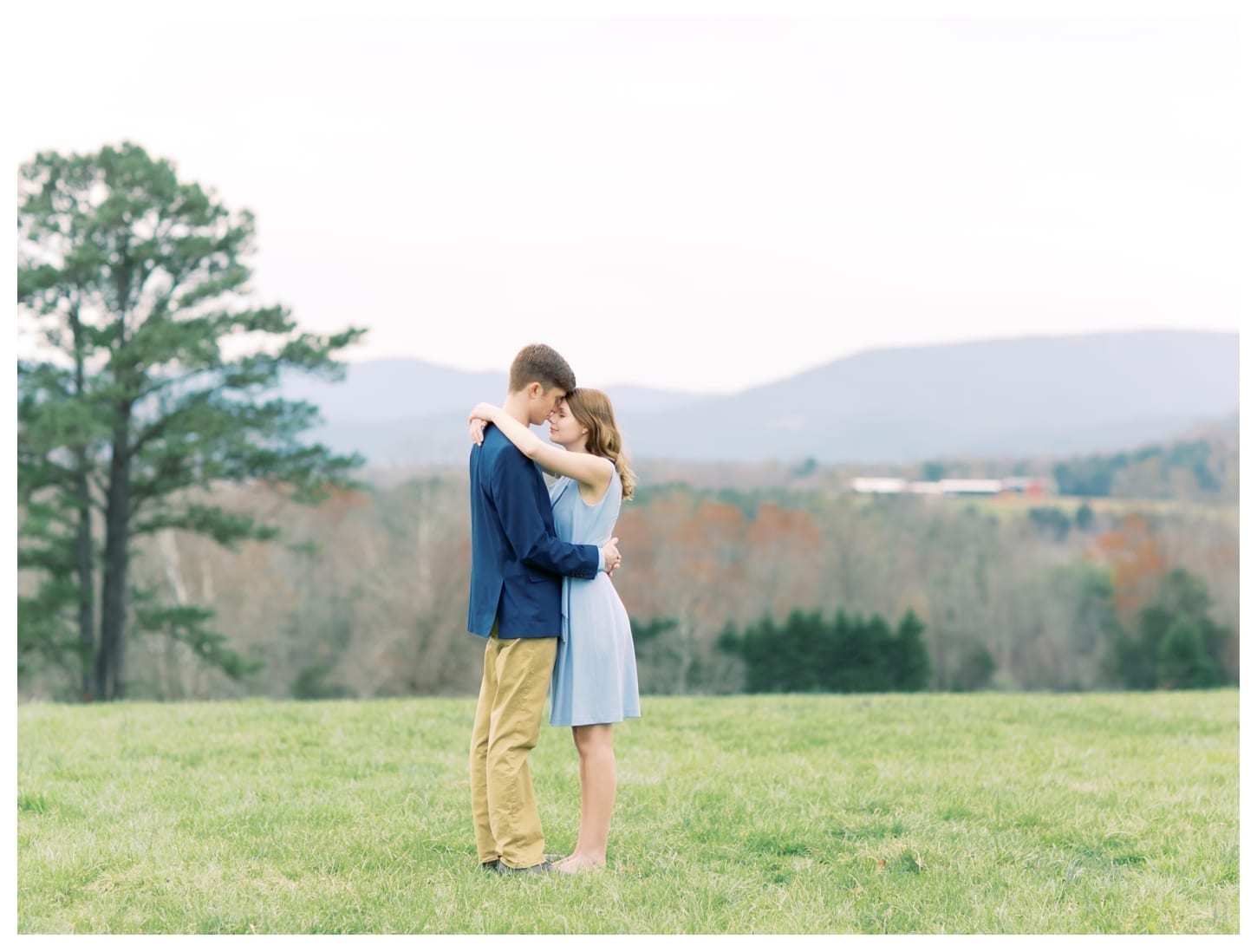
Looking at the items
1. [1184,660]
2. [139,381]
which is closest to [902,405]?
[1184,660]

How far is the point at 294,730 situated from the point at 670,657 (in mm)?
30966

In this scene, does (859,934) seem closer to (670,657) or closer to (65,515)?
(65,515)

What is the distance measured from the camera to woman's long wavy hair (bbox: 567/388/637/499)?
521 centimetres

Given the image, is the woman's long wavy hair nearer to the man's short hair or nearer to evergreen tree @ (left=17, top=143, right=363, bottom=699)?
the man's short hair

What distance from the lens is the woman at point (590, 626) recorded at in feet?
17.1

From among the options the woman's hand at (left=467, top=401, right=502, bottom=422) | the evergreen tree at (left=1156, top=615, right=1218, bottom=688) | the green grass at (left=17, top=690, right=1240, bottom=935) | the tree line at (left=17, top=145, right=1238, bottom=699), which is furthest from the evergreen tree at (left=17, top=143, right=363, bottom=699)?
the evergreen tree at (left=1156, top=615, right=1218, bottom=688)

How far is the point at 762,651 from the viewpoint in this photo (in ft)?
121

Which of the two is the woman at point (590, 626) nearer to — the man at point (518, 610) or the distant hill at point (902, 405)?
the man at point (518, 610)

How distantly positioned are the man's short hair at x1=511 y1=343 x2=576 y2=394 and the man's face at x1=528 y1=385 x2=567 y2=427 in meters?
0.02

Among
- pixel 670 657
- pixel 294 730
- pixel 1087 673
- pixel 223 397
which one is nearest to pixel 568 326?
pixel 670 657

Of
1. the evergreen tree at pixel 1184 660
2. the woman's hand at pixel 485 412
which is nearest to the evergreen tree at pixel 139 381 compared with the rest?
the woman's hand at pixel 485 412

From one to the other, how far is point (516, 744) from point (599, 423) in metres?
1.41


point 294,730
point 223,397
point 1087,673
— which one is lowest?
point 1087,673

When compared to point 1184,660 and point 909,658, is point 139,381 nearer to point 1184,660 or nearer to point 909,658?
point 909,658
